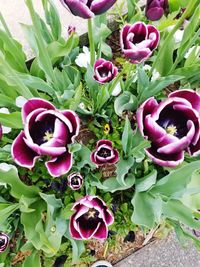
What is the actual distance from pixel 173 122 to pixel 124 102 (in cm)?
30

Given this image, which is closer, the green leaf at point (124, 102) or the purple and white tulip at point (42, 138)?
the purple and white tulip at point (42, 138)

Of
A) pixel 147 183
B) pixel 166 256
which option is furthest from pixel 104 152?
pixel 166 256

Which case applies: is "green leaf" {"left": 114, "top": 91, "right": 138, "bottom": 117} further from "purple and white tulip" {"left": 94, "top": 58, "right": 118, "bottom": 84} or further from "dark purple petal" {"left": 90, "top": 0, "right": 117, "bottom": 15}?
"dark purple petal" {"left": 90, "top": 0, "right": 117, "bottom": 15}

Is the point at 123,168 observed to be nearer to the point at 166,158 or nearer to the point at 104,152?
the point at 104,152

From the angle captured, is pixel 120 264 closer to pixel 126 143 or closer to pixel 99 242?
pixel 99 242

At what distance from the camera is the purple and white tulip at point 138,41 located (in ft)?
2.73

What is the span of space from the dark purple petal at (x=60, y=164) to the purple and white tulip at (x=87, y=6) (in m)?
0.24

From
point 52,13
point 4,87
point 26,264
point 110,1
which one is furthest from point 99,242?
point 110,1

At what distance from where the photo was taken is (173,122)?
2.65 feet

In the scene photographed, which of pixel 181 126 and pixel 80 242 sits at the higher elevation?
pixel 181 126

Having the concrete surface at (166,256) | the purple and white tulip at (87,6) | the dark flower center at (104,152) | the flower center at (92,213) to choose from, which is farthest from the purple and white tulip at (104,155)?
the concrete surface at (166,256)

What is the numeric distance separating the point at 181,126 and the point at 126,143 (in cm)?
21

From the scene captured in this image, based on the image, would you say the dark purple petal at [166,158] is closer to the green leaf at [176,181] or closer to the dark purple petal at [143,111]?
the dark purple petal at [143,111]

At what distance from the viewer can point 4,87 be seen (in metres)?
1.09
